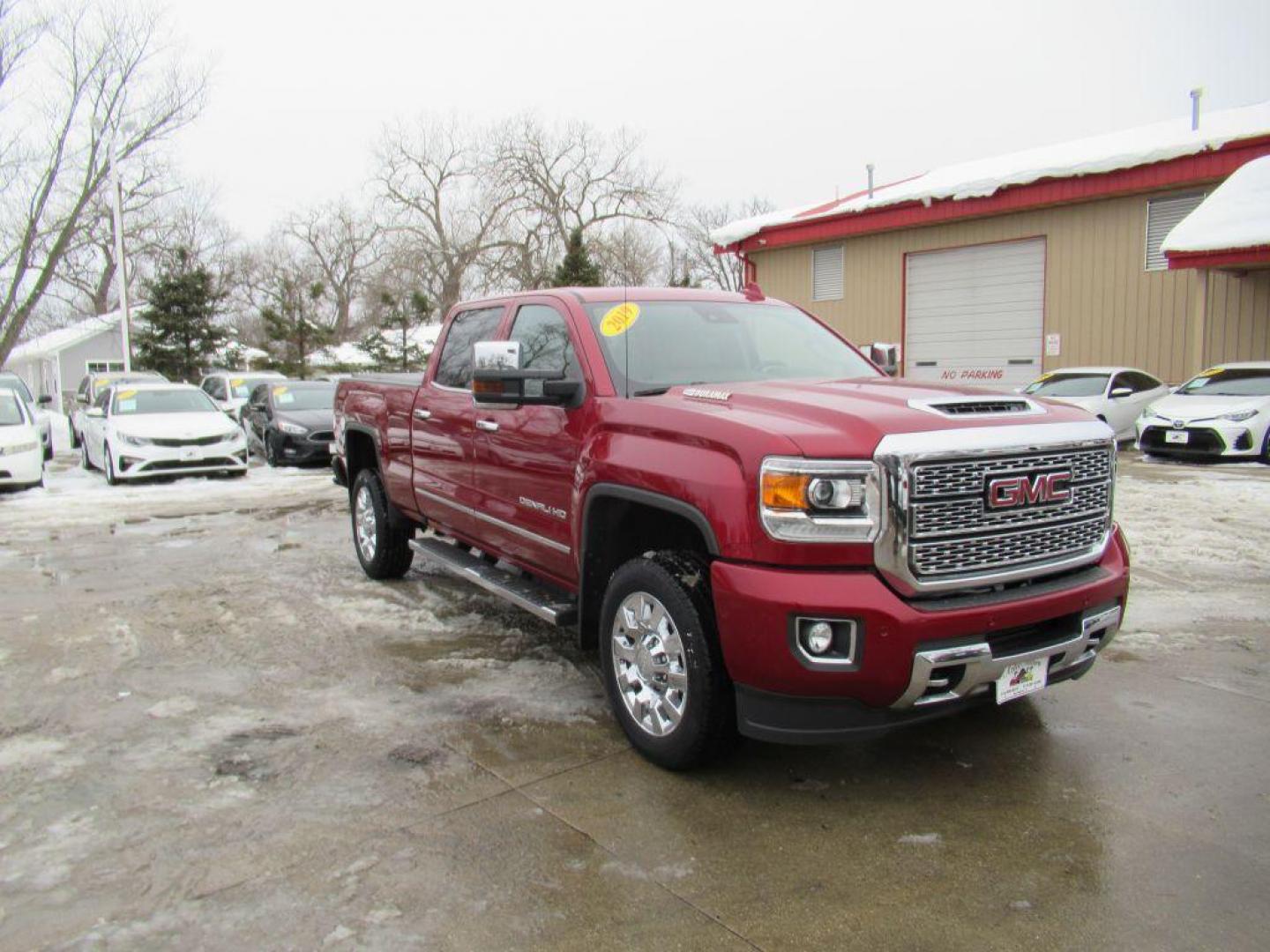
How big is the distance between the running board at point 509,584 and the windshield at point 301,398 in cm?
1064

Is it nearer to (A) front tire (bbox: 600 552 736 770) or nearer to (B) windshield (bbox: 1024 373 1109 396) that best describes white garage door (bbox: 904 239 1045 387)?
(B) windshield (bbox: 1024 373 1109 396)

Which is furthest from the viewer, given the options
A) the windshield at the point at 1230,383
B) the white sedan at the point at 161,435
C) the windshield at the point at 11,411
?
the white sedan at the point at 161,435

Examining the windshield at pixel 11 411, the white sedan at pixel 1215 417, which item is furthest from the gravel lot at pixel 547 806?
the windshield at pixel 11 411

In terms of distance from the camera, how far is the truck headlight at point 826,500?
3.19m

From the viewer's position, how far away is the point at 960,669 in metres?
3.24

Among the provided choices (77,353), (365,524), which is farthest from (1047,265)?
(77,353)

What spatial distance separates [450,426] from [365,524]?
79.1 inches

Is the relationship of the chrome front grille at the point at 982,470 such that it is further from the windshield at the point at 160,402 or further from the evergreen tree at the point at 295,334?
the evergreen tree at the point at 295,334

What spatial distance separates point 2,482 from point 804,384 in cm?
1169

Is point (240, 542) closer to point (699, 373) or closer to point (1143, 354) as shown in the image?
point (699, 373)

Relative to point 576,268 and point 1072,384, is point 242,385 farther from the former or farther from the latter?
point 1072,384

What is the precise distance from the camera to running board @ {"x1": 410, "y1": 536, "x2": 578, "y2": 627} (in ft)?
14.7

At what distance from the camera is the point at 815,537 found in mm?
3203

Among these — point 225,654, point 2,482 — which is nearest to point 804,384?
point 225,654
